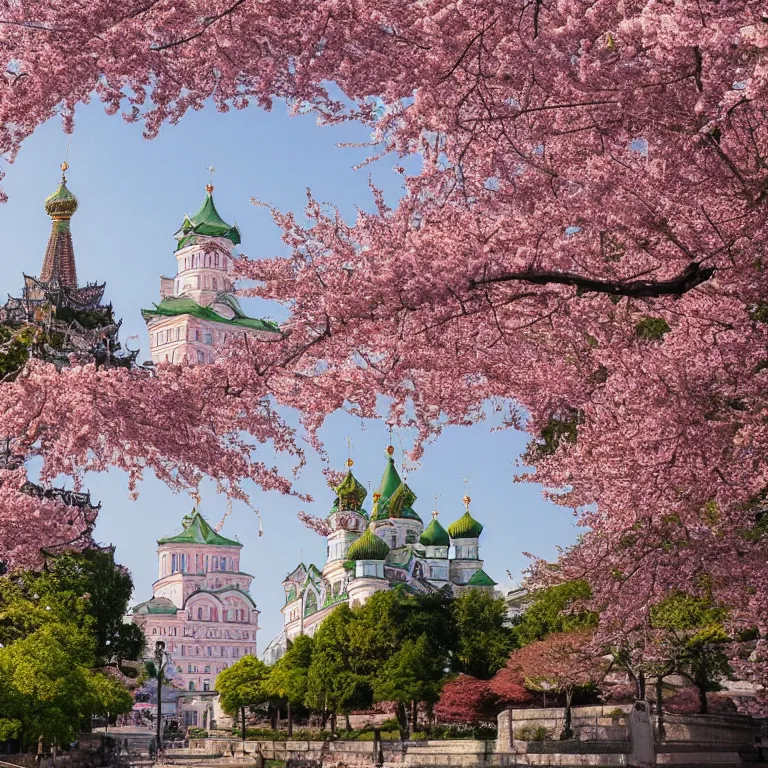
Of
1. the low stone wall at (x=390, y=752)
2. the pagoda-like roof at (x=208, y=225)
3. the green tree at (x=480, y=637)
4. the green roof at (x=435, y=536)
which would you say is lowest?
the low stone wall at (x=390, y=752)

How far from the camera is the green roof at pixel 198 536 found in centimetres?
15112

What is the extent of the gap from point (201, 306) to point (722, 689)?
11094cm

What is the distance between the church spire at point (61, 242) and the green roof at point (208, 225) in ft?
104

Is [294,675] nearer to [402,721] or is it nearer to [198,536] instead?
[402,721]

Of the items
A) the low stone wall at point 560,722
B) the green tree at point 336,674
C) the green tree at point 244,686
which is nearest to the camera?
the low stone wall at point 560,722

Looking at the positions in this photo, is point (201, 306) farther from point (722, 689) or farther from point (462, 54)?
point (462, 54)

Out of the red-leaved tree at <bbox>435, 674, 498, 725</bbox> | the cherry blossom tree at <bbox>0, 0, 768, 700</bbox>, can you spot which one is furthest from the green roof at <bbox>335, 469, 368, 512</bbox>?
the cherry blossom tree at <bbox>0, 0, 768, 700</bbox>

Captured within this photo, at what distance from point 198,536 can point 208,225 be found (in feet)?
139

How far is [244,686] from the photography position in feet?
264

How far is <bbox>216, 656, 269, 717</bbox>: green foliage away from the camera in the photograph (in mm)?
80125

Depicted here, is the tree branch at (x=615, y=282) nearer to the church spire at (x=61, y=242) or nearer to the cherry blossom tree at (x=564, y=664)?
the cherry blossom tree at (x=564, y=664)

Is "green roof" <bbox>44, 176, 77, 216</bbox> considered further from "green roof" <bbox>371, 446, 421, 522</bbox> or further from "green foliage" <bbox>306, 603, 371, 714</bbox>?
"green foliage" <bbox>306, 603, 371, 714</bbox>

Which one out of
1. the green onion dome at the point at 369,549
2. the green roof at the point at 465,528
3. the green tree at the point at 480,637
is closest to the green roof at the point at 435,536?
the green roof at the point at 465,528

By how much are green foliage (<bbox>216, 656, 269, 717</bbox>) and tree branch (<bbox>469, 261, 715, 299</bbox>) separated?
2842 inches
